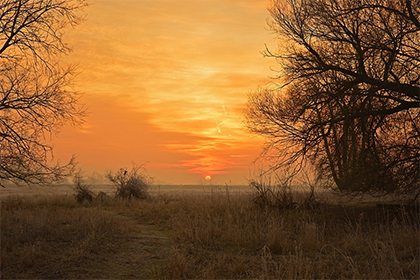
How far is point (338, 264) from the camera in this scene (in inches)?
276

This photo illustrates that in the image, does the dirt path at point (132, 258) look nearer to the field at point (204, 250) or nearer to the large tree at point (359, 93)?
the field at point (204, 250)

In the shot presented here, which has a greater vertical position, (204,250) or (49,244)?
(49,244)

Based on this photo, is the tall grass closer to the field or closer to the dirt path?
the field

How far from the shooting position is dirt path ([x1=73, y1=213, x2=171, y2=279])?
6.66 meters

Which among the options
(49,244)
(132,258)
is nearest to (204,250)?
(132,258)

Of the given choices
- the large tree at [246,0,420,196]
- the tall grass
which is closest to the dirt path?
the tall grass

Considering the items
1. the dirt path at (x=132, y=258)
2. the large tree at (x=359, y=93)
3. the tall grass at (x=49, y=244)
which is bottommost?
the dirt path at (x=132, y=258)

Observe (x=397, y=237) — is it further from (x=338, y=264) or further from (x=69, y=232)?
(x=69, y=232)

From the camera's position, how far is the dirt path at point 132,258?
6.66 m

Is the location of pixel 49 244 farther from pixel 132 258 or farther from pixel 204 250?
pixel 204 250

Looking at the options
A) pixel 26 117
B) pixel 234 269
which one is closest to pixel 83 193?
pixel 26 117

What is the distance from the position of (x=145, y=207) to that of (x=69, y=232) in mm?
6283

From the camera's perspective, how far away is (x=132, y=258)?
765 centimetres

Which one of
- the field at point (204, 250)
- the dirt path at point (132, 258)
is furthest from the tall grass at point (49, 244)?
the dirt path at point (132, 258)
